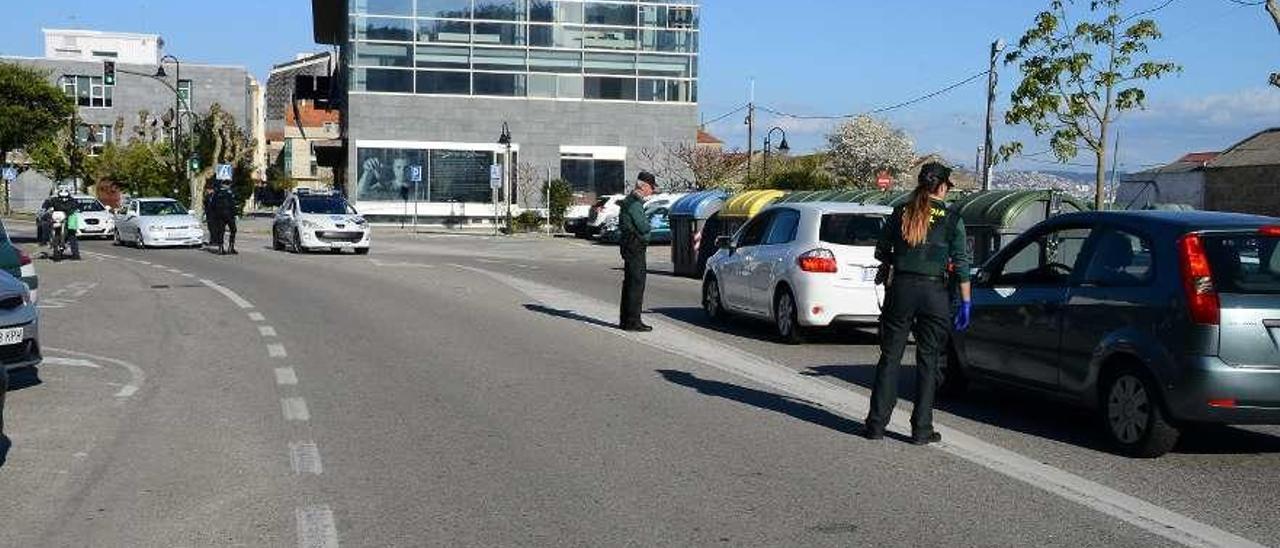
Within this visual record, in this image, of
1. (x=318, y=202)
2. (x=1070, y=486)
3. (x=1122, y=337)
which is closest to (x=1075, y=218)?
(x=1122, y=337)

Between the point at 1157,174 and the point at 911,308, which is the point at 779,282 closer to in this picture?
the point at 911,308

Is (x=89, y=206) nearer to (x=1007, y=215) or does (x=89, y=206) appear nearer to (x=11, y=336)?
(x=1007, y=215)

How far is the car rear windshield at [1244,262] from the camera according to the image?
8023mm

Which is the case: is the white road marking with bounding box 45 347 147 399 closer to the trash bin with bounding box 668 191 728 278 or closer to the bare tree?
the trash bin with bounding box 668 191 728 278

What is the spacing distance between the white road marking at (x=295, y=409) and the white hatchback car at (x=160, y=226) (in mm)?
29619

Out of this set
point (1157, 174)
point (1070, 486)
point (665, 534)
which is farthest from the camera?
point (1157, 174)

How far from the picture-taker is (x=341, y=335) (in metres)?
15.4

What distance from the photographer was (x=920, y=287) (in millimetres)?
8641

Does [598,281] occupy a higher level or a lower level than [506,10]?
lower

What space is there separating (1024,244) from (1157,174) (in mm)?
47894

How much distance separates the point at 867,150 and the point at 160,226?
60.3 metres

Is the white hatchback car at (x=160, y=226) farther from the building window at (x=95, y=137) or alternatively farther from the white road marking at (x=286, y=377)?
the building window at (x=95, y=137)

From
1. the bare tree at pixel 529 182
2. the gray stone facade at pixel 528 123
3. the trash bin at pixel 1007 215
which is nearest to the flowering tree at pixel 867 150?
the gray stone facade at pixel 528 123

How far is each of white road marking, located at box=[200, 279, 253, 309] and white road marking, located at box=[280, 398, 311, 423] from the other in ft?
29.7
